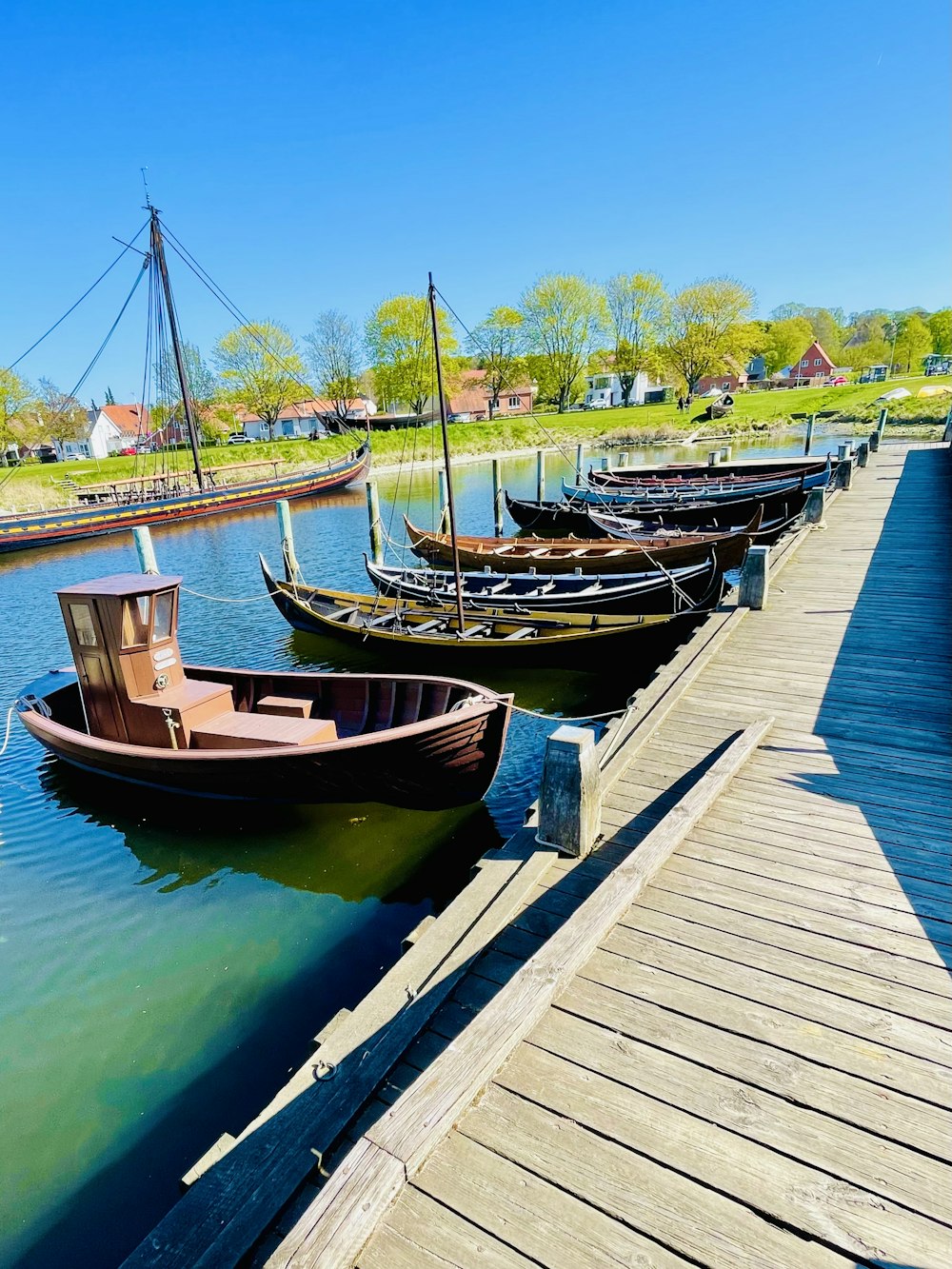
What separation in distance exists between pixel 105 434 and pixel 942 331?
11681 centimetres

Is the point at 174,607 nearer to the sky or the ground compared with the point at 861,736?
nearer to the sky

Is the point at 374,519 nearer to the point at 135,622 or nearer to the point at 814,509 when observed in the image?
the point at 814,509

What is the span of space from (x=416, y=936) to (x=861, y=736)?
16.5ft

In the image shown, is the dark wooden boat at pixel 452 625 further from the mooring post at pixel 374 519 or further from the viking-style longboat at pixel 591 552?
the mooring post at pixel 374 519

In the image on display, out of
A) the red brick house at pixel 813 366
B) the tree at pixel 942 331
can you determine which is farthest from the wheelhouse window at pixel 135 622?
the tree at pixel 942 331

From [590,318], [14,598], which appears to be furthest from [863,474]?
[590,318]

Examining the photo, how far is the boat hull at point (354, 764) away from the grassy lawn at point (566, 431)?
150 feet

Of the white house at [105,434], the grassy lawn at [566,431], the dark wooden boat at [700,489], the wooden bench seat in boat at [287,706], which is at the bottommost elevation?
the wooden bench seat in boat at [287,706]

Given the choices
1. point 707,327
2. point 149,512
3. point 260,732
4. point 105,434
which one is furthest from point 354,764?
point 105,434

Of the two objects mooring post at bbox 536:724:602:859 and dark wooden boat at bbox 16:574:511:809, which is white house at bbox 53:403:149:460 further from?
mooring post at bbox 536:724:602:859

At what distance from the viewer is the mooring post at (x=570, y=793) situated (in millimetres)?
5043

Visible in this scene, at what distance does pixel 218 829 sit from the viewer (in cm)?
913

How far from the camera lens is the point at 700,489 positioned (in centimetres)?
2755

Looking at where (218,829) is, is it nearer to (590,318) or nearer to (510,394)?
(590,318)
